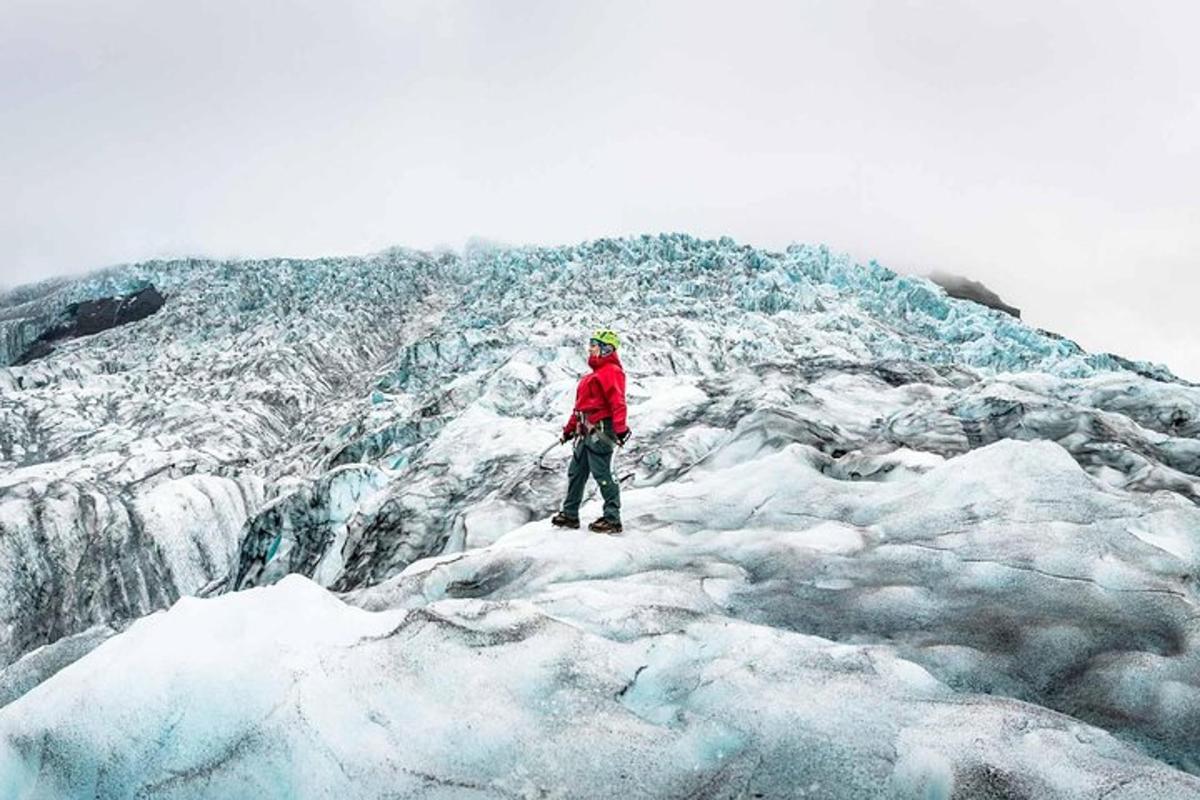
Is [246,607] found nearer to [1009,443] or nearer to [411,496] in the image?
[1009,443]

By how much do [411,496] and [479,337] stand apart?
36131mm

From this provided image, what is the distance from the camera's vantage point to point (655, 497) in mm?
8383

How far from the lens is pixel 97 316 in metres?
90.2

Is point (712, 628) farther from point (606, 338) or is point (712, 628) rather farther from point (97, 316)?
point (97, 316)

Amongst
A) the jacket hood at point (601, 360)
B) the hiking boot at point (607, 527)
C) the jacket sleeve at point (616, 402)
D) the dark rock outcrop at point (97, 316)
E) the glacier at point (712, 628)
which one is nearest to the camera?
the glacier at point (712, 628)

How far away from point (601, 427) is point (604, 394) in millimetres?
352

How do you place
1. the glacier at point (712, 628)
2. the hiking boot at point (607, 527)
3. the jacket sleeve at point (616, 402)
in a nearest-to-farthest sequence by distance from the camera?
Result: the glacier at point (712, 628)
the hiking boot at point (607, 527)
the jacket sleeve at point (616, 402)

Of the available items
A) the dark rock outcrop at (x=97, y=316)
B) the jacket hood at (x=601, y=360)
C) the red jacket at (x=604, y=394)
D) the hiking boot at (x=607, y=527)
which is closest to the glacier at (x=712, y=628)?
the hiking boot at (x=607, y=527)

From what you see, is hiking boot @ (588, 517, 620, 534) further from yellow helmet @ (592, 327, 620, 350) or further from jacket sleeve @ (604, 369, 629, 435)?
yellow helmet @ (592, 327, 620, 350)

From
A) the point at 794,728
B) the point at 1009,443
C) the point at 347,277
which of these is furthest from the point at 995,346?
the point at 347,277

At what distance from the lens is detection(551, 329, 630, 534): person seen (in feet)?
23.2

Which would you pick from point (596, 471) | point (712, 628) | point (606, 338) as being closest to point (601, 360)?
point (606, 338)

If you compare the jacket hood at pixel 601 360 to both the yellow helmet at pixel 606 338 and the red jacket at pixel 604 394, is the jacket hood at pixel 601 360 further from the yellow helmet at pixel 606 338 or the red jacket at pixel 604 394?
the yellow helmet at pixel 606 338

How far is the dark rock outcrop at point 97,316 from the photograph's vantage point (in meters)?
88.1
